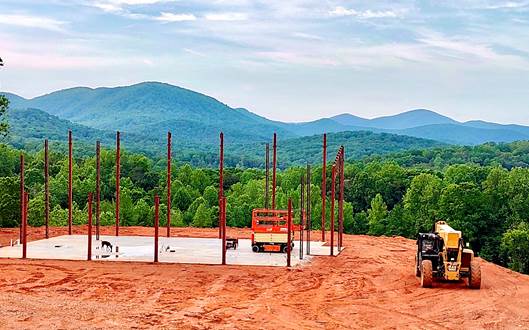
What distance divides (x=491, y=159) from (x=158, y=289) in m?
119

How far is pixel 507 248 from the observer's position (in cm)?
6122

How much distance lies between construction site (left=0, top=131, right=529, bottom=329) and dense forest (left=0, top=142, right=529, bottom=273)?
24.8 meters

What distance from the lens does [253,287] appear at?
82.2 feet

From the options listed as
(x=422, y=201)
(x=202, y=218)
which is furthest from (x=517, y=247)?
(x=202, y=218)

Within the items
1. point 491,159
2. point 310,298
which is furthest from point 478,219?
point 491,159

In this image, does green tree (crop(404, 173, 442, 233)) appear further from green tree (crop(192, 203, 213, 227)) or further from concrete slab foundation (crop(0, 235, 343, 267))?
concrete slab foundation (crop(0, 235, 343, 267))

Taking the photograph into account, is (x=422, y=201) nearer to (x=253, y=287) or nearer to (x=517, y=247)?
(x=517, y=247)

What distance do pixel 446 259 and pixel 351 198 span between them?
60441mm

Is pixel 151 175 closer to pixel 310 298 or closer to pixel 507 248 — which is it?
pixel 507 248

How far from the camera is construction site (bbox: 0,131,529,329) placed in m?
20.1

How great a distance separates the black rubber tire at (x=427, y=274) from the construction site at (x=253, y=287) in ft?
0.11

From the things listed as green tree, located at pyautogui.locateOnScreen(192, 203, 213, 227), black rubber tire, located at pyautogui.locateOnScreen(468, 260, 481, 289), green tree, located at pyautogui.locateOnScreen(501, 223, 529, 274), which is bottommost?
green tree, located at pyautogui.locateOnScreen(501, 223, 529, 274)

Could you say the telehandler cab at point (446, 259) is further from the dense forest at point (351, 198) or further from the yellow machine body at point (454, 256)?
the dense forest at point (351, 198)

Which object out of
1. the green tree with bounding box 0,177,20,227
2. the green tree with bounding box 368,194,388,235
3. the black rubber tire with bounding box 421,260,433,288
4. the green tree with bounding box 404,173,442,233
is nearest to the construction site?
the black rubber tire with bounding box 421,260,433,288
